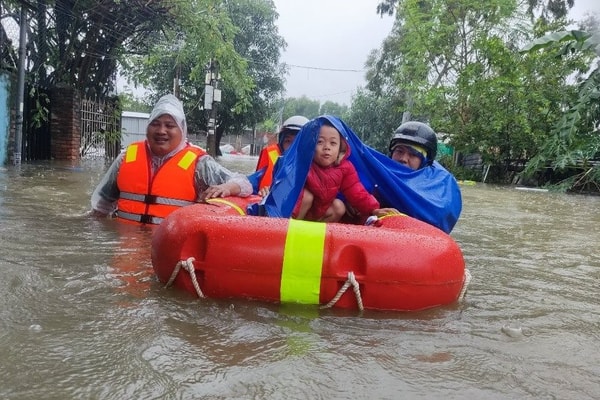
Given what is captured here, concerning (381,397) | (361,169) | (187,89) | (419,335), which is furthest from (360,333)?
(187,89)

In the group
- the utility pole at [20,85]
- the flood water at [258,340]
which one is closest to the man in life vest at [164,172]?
the flood water at [258,340]

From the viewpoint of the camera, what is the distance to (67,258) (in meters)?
3.36

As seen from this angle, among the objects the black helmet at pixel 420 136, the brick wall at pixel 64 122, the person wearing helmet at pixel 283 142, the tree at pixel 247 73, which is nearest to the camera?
the black helmet at pixel 420 136

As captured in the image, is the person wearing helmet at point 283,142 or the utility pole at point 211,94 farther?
the utility pole at point 211,94

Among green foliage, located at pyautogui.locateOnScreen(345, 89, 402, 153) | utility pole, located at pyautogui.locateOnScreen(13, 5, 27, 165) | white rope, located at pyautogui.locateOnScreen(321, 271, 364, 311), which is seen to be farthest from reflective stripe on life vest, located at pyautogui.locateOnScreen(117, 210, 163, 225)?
green foliage, located at pyautogui.locateOnScreen(345, 89, 402, 153)

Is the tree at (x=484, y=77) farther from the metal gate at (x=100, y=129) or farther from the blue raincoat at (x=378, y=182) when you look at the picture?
the blue raincoat at (x=378, y=182)

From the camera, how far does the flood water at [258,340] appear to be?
178cm

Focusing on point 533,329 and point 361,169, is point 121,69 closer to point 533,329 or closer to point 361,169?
point 361,169

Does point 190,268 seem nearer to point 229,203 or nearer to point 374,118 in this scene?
point 229,203

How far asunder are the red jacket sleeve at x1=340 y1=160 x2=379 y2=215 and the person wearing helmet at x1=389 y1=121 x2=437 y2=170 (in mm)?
751

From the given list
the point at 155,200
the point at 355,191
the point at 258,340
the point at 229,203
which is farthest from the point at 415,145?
the point at 258,340

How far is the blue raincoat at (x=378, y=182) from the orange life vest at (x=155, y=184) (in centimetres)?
90

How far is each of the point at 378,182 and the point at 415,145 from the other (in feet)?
1.91

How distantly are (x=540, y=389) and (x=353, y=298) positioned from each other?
0.92m
